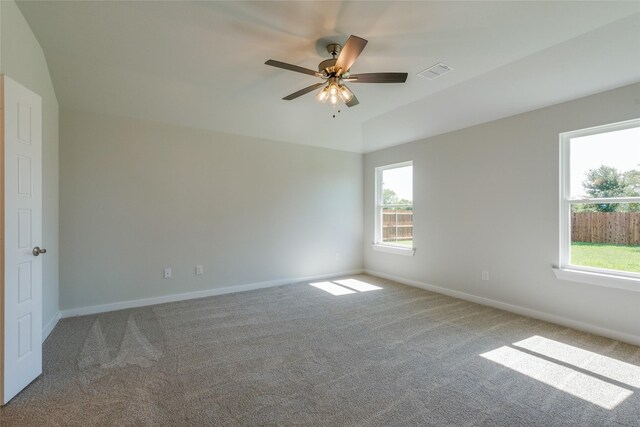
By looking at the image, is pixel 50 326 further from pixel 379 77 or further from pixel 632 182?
pixel 632 182

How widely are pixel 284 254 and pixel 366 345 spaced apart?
2.49m

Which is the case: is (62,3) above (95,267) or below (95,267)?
above

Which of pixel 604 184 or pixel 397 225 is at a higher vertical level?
pixel 604 184

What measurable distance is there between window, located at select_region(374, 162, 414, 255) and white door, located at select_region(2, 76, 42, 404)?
4.59m

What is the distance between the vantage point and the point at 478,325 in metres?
3.20

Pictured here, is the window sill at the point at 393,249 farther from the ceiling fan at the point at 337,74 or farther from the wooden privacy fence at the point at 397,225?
the ceiling fan at the point at 337,74

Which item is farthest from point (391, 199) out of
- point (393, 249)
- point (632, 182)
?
point (632, 182)

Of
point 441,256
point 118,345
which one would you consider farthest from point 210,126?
point 441,256

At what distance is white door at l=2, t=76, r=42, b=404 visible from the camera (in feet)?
6.30

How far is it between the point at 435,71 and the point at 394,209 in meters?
2.75

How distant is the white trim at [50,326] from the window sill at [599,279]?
5.32m

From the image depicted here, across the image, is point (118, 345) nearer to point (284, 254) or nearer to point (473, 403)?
point (284, 254)

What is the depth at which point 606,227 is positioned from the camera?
3008 millimetres

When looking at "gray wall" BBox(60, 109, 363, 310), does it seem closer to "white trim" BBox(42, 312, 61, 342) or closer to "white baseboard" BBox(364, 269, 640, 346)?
"white trim" BBox(42, 312, 61, 342)
